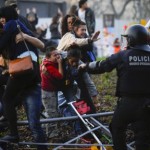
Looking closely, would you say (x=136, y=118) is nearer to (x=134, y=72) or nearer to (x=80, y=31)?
(x=134, y=72)

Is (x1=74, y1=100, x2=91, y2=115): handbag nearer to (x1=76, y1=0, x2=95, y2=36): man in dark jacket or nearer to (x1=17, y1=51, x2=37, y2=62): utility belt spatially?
(x1=17, y1=51, x2=37, y2=62): utility belt

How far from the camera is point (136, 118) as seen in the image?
6125mm

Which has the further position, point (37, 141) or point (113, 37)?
point (113, 37)

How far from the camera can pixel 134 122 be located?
20.3 feet

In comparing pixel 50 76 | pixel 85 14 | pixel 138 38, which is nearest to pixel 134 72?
pixel 138 38

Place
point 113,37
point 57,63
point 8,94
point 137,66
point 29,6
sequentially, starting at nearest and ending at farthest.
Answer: point 137,66 → point 8,94 → point 57,63 → point 113,37 → point 29,6

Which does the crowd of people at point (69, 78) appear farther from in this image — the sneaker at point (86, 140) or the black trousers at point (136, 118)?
the sneaker at point (86, 140)

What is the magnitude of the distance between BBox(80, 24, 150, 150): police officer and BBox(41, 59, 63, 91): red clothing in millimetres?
2017

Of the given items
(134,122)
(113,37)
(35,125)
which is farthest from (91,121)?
(113,37)

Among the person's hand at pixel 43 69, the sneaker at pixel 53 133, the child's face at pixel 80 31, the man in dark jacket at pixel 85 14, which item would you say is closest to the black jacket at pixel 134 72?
the person's hand at pixel 43 69

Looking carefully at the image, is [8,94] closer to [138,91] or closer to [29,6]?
[138,91]

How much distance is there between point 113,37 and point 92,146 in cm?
2411

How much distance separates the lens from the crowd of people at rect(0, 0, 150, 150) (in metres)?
6.12

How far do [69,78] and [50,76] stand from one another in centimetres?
30
